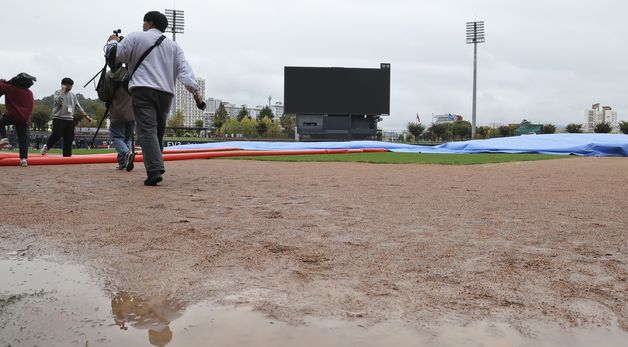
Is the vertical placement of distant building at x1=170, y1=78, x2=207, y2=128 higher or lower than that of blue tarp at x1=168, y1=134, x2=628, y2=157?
higher

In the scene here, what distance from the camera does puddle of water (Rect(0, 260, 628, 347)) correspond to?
1355mm

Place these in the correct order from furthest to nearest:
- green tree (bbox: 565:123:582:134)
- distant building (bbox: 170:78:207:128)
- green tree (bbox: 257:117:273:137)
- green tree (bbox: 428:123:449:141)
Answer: distant building (bbox: 170:78:207:128) → green tree (bbox: 257:117:273:137) → green tree (bbox: 428:123:449:141) → green tree (bbox: 565:123:582:134)

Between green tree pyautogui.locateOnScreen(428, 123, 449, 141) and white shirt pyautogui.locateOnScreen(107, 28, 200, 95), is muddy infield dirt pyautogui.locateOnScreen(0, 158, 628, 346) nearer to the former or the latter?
white shirt pyautogui.locateOnScreen(107, 28, 200, 95)

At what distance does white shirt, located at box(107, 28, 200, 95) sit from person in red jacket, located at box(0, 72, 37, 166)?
2475 mm

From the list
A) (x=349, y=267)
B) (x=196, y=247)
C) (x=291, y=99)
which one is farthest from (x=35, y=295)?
(x=291, y=99)

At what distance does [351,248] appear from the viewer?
7.84ft

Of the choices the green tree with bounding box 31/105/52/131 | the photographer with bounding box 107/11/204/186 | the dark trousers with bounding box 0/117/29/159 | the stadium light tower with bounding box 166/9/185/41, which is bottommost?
the dark trousers with bounding box 0/117/29/159

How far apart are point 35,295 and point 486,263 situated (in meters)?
1.65

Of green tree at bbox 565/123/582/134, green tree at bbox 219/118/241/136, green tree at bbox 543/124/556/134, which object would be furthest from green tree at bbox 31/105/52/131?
green tree at bbox 565/123/582/134

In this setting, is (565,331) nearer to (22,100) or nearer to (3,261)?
(3,261)

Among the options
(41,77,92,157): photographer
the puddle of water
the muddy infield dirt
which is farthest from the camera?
(41,77,92,157): photographer

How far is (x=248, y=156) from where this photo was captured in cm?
1109

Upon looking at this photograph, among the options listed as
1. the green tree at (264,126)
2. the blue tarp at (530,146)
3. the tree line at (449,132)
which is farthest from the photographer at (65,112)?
the green tree at (264,126)

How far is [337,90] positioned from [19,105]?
31.9 metres
